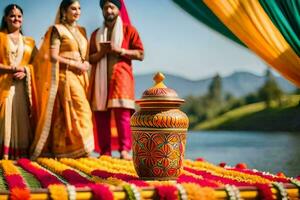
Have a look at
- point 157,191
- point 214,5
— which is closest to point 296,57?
point 214,5

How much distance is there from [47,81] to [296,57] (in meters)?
1.97

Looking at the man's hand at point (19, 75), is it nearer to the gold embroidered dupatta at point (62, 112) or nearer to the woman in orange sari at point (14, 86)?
the woman in orange sari at point (14, 86)

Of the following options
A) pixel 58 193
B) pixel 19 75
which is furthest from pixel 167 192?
pixel 19 75

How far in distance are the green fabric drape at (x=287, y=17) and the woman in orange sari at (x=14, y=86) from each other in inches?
80.0

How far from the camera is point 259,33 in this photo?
354 centimetres

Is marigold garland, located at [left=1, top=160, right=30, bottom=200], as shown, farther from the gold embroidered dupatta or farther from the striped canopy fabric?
the striped canopy fabric

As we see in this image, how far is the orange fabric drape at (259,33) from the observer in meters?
3.51

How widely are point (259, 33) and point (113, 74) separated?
1.46 m

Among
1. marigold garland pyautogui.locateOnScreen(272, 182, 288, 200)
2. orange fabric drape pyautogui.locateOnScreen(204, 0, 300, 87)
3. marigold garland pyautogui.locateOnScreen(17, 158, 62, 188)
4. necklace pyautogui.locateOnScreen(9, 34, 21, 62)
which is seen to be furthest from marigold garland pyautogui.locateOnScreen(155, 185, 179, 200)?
necklace pyautogui.locateOnScreen(9, 34, 21, 62)

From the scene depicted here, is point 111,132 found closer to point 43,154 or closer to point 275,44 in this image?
point 43,154

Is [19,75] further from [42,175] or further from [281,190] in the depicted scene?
[281,190]

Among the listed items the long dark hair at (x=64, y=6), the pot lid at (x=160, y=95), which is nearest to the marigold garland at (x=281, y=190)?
the pot lid at (x=160, y=95)

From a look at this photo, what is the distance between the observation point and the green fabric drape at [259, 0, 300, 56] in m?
3.47

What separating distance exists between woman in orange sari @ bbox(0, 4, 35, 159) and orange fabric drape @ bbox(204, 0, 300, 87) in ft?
5.66
